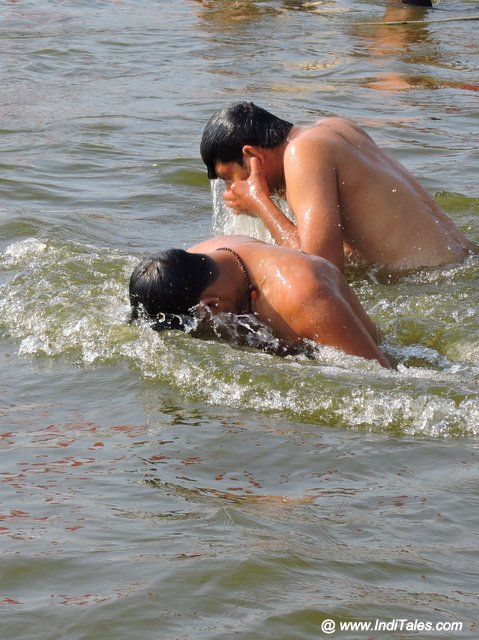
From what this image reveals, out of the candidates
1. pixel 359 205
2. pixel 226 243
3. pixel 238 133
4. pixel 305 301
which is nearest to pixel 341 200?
pixel 359 205

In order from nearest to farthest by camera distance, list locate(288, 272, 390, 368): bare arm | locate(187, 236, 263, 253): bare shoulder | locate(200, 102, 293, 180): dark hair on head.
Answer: locate(288, 272, 390, 368): bare arm → locate(187, 236, 263, 253): bare shoulder → locate(200, 102, 293, 180): dark hair on head

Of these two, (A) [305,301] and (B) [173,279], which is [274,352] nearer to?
(A) [305,301]

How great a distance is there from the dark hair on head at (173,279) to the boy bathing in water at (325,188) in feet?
2.53

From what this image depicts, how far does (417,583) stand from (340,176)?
259 centimetres

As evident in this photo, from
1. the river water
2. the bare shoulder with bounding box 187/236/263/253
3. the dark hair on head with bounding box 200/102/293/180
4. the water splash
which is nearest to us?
the river water

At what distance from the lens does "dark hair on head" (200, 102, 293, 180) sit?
17.3 ft

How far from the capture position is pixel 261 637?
9.04ft

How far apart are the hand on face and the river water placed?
0.64 meters

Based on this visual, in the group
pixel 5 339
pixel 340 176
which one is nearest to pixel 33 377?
pixel 5 339

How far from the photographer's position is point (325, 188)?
5.23 meters

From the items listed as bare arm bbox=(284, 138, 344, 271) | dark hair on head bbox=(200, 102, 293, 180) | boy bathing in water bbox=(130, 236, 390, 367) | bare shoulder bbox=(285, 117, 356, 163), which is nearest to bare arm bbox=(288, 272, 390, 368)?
boy bathing in water bbox=(130, 236, 390, 367)

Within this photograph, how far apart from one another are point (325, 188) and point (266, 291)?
2.90ft

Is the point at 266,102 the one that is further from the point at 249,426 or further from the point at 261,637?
the point at 261,637

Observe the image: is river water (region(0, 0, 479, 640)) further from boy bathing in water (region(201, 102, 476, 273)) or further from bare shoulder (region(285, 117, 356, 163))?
bare shoulder (region(285, 117, 356, 163))
